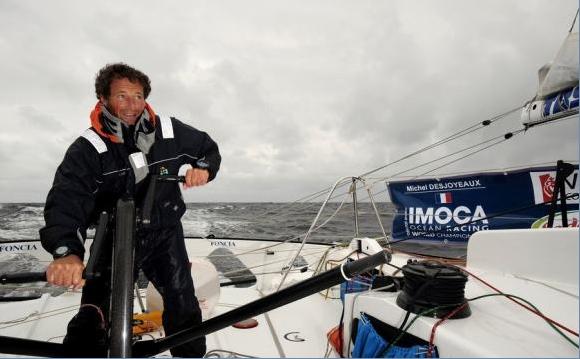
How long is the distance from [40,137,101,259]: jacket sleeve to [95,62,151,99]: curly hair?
1.18 ft

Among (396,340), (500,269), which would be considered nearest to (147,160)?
(396,340)

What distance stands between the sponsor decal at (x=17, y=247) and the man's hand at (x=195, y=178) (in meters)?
5.00

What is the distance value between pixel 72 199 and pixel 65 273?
52cm

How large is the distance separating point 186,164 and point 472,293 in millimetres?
2025

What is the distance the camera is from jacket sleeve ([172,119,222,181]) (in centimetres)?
243

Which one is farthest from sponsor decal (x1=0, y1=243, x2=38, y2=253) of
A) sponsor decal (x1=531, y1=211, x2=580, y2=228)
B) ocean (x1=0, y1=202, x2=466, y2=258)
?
sponsor decal (x1=531, y1=211, x2=580, y2=228)

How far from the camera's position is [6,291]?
6531 mm

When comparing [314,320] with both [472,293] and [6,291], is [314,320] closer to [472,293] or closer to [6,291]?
[472,293]

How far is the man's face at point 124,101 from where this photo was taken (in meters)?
2.18

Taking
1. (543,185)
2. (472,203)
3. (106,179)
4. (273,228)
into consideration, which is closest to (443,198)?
(472,203)

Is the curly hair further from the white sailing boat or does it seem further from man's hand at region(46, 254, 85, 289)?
the white sailing boat

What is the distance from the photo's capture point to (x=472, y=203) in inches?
222

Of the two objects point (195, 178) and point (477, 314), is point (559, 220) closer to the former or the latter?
point (477, 314)

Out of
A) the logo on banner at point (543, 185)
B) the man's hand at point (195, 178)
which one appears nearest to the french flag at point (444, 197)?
the logo on banner at point (543, 185)
